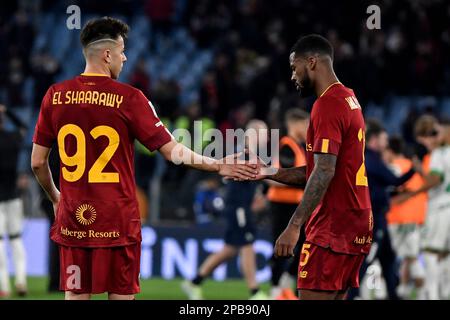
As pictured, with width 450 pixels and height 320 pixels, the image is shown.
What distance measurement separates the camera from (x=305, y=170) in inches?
295

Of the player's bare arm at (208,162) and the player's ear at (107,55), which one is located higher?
the player's ear at (107,55)

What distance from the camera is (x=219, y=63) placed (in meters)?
22.3

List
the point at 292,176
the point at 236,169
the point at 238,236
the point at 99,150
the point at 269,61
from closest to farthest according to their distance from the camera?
the point at 99,150 < the point at 236,169 < the point at 292,176 < the point at 238,236 < the point at 269,61

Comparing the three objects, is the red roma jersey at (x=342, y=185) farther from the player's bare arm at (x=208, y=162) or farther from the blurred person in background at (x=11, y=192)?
the blurred person in background at (x=11, y=192)

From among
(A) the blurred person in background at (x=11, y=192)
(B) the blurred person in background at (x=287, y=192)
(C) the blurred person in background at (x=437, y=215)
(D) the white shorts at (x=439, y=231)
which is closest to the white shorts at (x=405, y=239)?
(C) the blurred person in background at (x=437, y=215)

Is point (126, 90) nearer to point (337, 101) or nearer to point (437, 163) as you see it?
point (337, 101)

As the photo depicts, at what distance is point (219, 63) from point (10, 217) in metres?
9.52

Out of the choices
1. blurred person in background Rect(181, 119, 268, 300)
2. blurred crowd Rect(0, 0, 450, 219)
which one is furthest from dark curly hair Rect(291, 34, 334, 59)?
blurred crowd Rect(0, 0, 450, 219)

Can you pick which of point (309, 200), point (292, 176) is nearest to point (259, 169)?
point (292, 176)

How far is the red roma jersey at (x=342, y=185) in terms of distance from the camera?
22.5 ft

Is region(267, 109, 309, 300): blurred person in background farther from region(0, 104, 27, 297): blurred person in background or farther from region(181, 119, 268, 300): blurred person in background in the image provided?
region(0, 104, 27, 297): blurred person in background

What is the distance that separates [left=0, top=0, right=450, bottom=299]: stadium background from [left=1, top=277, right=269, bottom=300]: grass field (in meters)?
1.34

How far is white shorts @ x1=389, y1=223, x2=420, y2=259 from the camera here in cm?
1360
